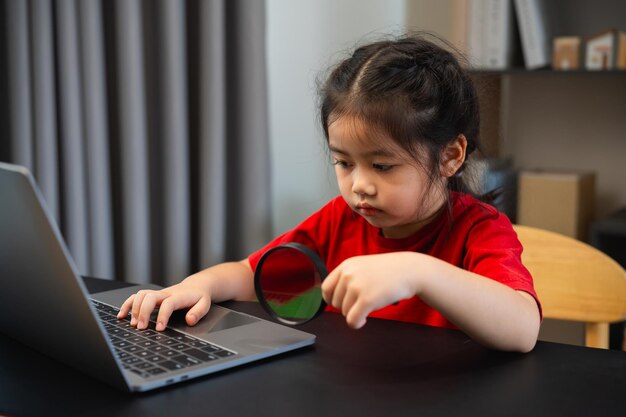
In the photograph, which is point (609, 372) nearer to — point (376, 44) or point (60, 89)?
point (376, 44)

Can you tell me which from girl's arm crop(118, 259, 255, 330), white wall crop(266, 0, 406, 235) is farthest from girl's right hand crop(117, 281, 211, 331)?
white wall crop(266, 0, 406, 235)

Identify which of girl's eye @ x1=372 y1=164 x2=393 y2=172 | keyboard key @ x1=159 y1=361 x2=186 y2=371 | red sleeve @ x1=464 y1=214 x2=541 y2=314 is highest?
girl's eye @ x1=372 y1=164 x2=393 y2=172

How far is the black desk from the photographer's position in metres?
0.62

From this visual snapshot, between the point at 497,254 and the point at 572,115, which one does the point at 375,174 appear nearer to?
the point at 497,254

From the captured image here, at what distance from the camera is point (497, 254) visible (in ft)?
2.99

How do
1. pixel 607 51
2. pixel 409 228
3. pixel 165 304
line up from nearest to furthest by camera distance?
pixel 165 304, pixel 409 228, pixel 607 51

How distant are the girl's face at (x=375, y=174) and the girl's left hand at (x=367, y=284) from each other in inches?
8.3

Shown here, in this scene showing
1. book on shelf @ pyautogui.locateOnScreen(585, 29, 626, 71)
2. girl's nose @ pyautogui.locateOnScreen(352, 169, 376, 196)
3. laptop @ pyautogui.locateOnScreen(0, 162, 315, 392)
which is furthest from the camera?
book on shelf @ pyautogui.locateOnScreen(585, 29, 626, 71)

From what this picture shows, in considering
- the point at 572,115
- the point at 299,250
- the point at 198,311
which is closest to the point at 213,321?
the point at 198,311

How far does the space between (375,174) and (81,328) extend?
419mm

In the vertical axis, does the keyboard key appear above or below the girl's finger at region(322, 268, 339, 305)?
below

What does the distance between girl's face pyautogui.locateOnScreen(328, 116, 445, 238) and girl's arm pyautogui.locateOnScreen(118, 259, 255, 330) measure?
0.19m

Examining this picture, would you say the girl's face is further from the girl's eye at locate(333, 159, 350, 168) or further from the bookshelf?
the bookshelf

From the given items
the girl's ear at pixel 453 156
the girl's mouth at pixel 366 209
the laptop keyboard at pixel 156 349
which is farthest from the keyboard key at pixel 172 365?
the girl's ear at pixel 453 156
